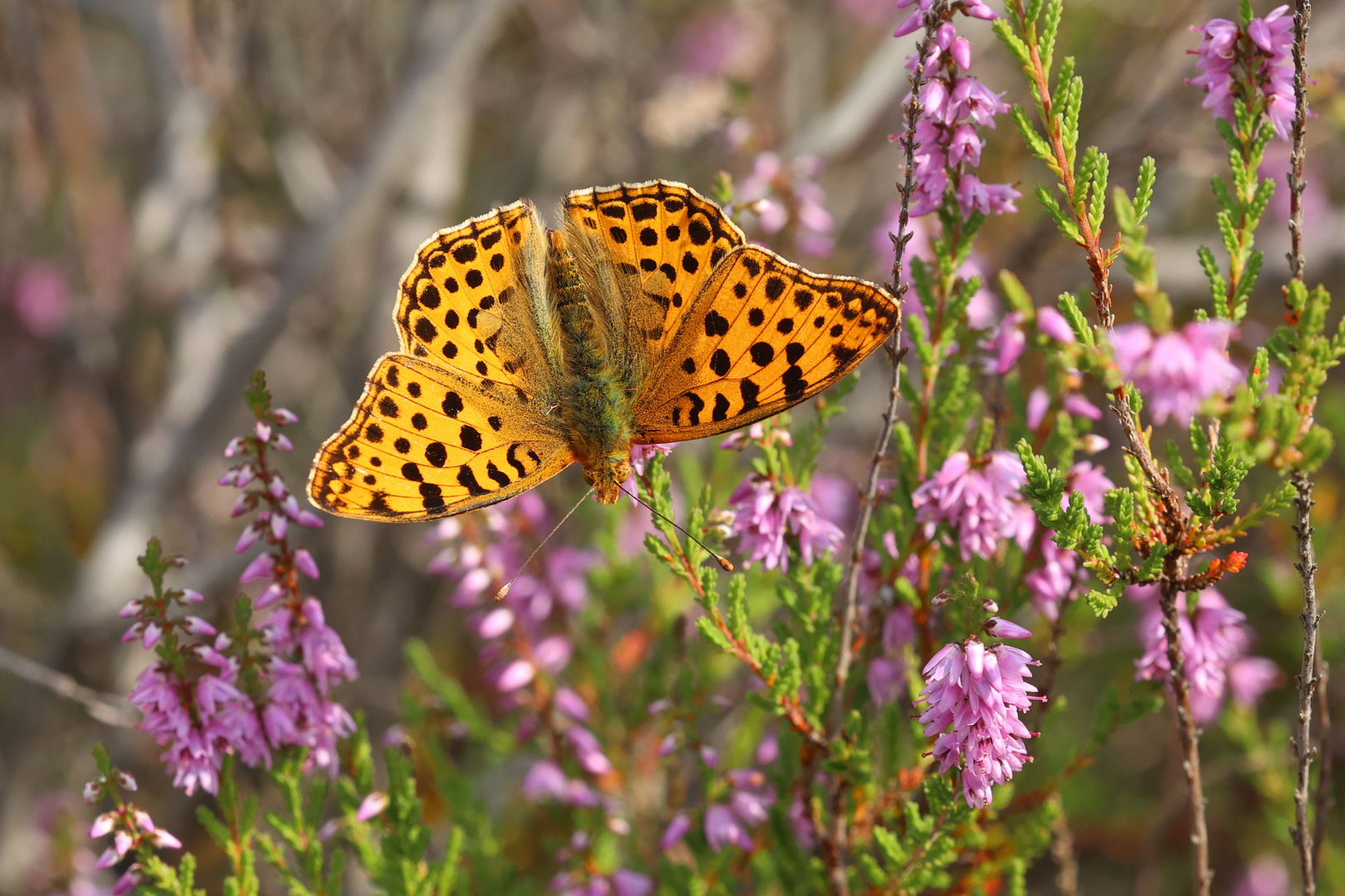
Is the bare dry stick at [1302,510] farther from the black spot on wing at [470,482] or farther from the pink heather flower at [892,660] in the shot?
the black spot on wing at [470,482]

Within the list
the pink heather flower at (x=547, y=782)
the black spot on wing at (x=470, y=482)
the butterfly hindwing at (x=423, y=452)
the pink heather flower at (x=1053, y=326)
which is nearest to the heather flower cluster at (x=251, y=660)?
the butterfly hindwing at (x=423, y=452)

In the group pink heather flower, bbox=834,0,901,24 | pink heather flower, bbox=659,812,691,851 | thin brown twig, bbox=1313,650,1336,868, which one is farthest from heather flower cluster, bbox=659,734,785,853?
pink heather flower, bbox=834,0,901,24

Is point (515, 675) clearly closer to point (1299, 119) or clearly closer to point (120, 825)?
point (120, 825)

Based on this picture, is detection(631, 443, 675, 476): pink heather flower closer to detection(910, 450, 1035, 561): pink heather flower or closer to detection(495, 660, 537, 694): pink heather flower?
detection(910, 450, 1035, 561): pink heather flower

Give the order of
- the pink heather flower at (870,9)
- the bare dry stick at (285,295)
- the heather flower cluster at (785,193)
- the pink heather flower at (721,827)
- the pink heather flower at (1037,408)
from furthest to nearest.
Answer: the pink heather flower at (870,9) → the bare dry stick at (285,295) → the heather flower cluster at (785,193) → the pink heather flower at (721,827) → the pink heather flower at (1037,408)

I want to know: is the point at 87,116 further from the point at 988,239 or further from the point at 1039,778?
the point at 1039,778

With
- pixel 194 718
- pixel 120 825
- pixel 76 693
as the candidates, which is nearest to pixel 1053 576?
pixel 194 718
